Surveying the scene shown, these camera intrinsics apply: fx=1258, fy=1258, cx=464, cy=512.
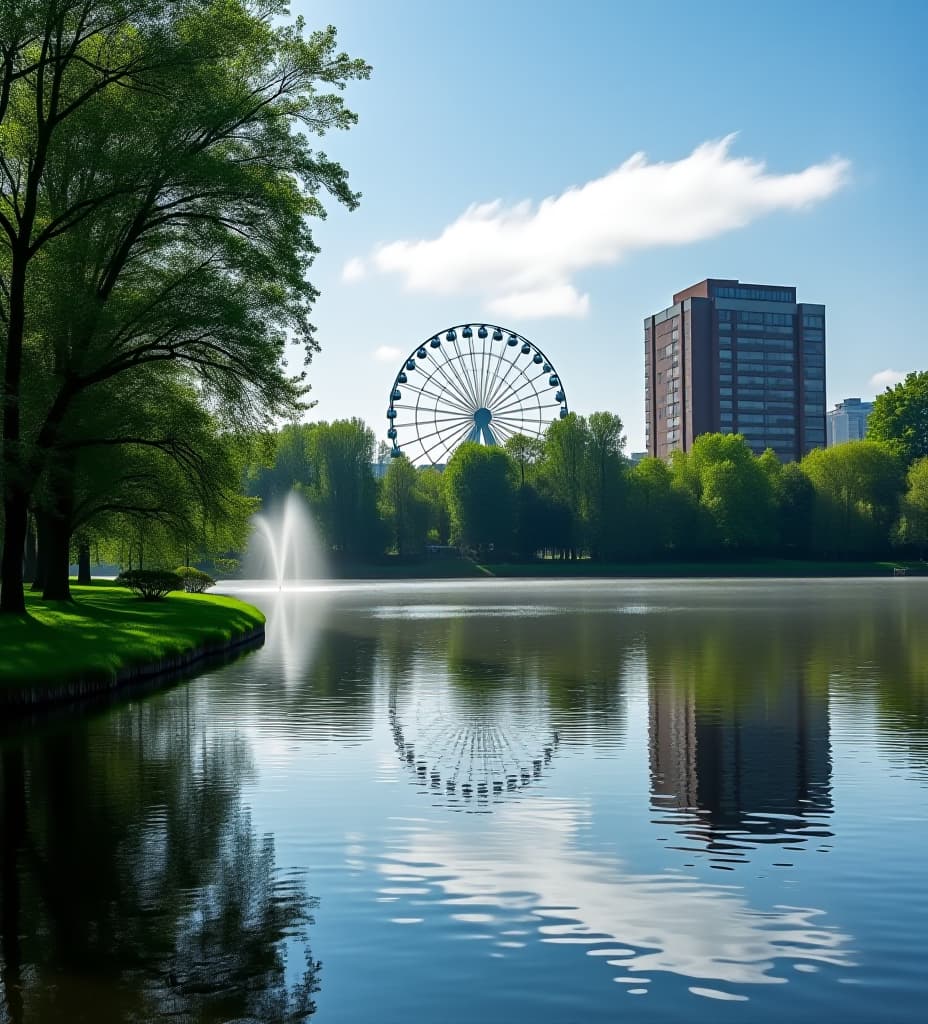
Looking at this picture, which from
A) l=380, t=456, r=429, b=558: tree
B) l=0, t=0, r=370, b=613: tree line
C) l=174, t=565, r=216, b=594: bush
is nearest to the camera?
l=0, t=0, r=370, b=613: tree line

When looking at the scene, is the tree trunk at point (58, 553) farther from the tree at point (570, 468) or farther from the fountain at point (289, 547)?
the tree at point (570, 468)

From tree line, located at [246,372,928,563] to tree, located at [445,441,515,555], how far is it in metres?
0.11

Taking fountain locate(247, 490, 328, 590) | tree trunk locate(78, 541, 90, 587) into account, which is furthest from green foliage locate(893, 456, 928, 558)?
tree trunk locate(78, 541, 90, 587)

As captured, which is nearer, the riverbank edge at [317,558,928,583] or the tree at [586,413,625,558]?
the riverbank edge at [317,558,928,583]

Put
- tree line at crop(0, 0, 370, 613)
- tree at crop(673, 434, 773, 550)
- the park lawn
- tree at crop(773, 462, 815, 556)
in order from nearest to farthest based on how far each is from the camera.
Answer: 1. the park lawn
2. tree line at crop(0, 0, 370, 613)
3. tree at crop(673, 434, 773, 550)
4. tree at crop(773, 462, 815, 556)

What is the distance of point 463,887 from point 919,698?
1578 cm

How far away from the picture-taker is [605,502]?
456 ft

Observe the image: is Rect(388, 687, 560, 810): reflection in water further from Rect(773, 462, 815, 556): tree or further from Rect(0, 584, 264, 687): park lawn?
Rect(773, 462, 815, 556): tree

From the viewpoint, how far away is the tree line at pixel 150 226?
31.6 m

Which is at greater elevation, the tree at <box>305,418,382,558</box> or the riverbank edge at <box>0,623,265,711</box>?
the tree at <box>305,418,382,558</box>

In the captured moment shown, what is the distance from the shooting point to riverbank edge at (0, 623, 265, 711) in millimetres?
23578

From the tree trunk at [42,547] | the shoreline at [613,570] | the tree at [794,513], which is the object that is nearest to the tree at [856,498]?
the tree at [794,513]

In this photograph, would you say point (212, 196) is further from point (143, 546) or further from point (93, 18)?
point (143, 546)

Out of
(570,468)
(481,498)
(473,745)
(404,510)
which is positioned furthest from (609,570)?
(473,745)
